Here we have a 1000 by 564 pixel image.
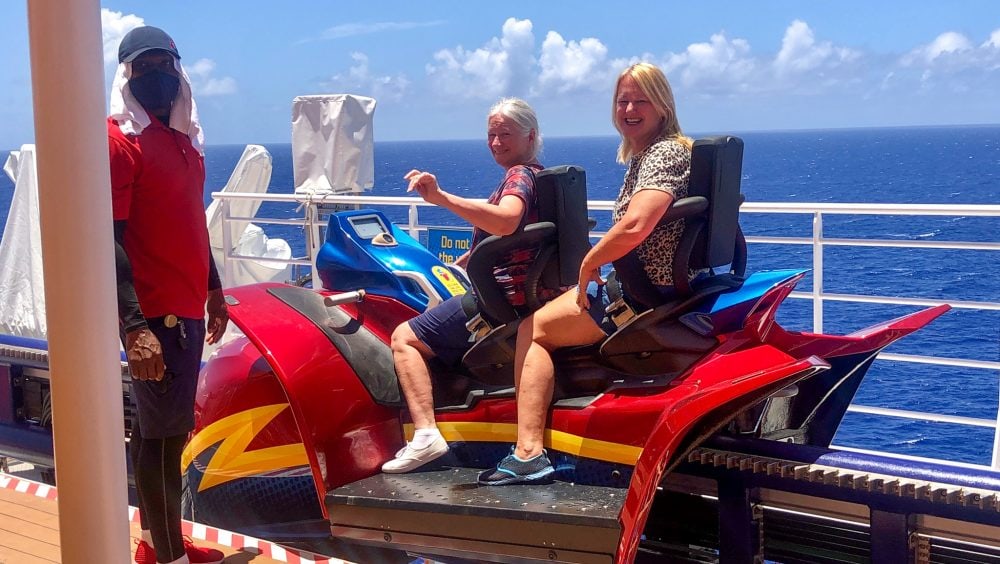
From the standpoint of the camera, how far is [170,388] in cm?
302

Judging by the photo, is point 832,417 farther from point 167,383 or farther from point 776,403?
point 167,383

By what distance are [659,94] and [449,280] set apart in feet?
4.00

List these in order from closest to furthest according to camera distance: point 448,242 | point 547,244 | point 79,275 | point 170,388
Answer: point 79,275, point 170,388, point 547,244, point 448,242

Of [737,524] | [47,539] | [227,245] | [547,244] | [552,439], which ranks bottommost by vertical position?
[47,539]

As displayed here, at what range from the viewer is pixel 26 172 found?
21.9 ft

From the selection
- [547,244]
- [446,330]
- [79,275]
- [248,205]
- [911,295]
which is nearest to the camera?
[79,275]

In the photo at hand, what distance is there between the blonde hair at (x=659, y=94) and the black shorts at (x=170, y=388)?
1466 mm

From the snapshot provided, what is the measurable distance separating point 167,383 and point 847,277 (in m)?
25.3

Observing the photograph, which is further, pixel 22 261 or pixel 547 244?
pixel 22 261

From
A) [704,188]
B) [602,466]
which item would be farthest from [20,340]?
[704,188]

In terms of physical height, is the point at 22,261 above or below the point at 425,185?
below

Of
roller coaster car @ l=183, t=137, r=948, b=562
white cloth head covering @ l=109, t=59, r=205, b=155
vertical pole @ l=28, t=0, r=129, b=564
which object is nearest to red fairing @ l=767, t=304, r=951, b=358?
roller coaster car @ l=183, t=137, r=948, b=562

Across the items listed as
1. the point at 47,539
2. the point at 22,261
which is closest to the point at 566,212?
the point at 47,539

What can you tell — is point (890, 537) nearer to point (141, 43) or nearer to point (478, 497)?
point (478, 497)
